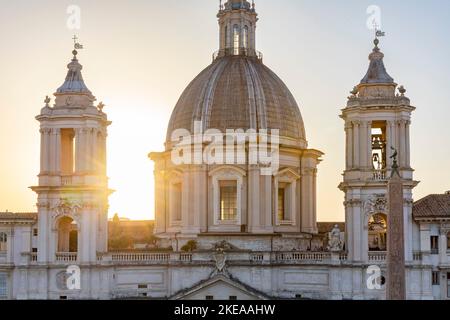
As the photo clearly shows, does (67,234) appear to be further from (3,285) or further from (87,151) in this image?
(87,151)

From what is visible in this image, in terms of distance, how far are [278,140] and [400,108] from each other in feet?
34.4

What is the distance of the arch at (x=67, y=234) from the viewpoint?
2274 inches

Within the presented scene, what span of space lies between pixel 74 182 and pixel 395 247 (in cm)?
2897

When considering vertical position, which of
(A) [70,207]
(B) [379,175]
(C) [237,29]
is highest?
(C) [237,29]

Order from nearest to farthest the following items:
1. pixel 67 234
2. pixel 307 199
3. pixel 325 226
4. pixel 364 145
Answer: pixel 364 145 < pixel 67 234 < pixel 307 199 < pixel 325 226

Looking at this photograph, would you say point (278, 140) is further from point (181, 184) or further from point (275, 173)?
point (181, 184)

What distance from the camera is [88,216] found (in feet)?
184

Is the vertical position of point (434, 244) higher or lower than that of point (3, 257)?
higher

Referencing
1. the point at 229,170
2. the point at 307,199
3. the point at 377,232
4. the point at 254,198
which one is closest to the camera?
the point at 254,198

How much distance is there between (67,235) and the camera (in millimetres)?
59000

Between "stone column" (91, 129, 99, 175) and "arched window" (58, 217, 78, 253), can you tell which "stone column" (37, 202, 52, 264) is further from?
"stone column" (91, 129, 99, 175)

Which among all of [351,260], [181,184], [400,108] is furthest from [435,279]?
[181,184]

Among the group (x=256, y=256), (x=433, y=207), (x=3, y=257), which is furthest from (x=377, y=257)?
(x=3, y=257)
